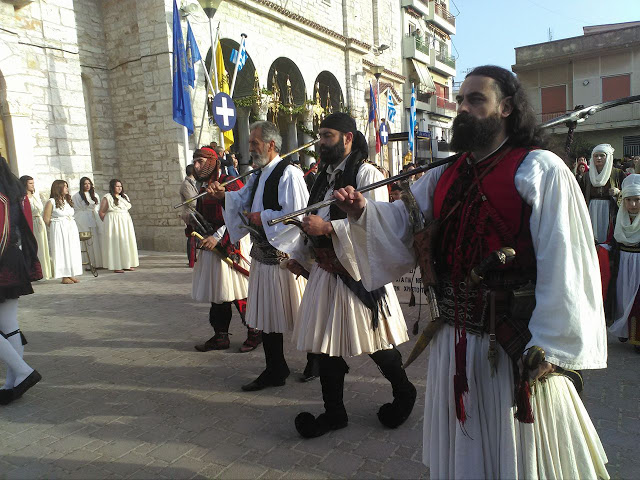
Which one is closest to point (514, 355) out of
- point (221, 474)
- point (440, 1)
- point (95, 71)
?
point (221, 474)

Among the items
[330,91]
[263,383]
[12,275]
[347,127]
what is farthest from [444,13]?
[12,275]

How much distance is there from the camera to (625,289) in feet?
16.3

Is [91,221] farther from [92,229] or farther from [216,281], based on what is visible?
[216,281]

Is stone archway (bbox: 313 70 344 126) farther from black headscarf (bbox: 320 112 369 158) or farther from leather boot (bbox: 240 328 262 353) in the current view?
black headscarf (bbox: 320 112 369 158)

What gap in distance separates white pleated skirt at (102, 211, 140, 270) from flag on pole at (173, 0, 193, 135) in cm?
256

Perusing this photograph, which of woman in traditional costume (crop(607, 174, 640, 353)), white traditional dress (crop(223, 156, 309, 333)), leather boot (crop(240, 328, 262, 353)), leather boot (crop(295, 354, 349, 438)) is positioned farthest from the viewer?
leather boot (crop(240, 328, 262, 353))

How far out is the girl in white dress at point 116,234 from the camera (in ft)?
34.1

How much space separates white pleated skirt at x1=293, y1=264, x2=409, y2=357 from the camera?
3.07m

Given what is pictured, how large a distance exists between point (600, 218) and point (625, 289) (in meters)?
1.85

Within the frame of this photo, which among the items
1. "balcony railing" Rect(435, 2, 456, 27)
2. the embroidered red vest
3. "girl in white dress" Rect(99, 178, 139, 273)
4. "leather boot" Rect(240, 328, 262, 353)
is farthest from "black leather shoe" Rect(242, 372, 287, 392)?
"balcony railing" Rect(435, 2, 456, 27)

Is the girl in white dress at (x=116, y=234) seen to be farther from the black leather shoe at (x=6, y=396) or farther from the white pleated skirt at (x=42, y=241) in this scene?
the black leather shoe at (x=6, y=396)

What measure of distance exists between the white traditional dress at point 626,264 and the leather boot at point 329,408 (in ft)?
10.9

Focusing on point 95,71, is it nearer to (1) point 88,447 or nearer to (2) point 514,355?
(1) point 88,447

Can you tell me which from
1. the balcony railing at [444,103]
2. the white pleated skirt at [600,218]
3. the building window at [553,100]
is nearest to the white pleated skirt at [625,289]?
the white pleated skirt at [600,218]
